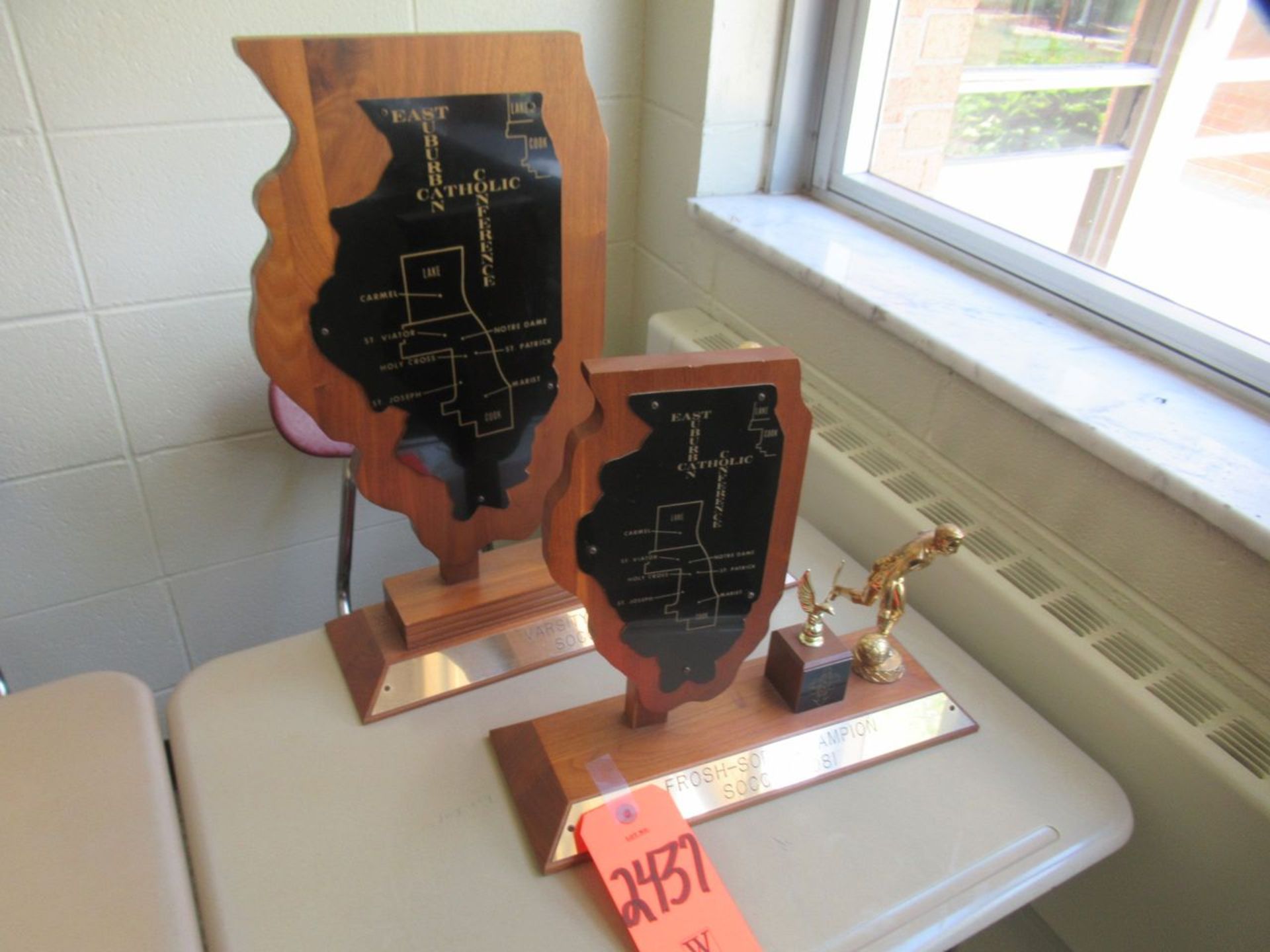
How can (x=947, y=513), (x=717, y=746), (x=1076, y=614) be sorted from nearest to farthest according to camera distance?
1. (x=717, y=746)
2. (x=1076, y=614)
3. (x=947, y=513)

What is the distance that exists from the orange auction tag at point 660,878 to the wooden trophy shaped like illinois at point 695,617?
0.02m

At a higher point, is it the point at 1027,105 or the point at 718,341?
the point at 1027,105

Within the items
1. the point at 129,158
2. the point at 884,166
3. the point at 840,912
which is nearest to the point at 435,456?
the point at 840,912

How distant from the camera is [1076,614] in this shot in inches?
36.4

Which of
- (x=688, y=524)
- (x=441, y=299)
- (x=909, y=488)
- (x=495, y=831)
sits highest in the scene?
(x=441, y=299)

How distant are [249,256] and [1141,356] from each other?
46.5 inches

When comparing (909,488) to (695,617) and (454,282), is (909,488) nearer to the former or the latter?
(695,617)

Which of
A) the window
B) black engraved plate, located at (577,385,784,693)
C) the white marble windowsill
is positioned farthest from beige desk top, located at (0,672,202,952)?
the window

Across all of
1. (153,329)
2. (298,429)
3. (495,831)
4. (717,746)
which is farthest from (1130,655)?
(153,329)

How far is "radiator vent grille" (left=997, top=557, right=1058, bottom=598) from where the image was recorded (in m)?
0.95

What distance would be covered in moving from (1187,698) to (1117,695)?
0.19 feet

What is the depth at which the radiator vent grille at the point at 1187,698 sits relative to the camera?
821mm

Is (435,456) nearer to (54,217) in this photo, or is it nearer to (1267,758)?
(54,217)

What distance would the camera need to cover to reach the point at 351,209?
725 millimetres
